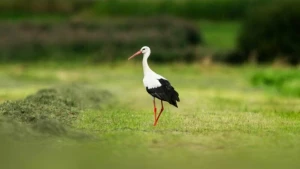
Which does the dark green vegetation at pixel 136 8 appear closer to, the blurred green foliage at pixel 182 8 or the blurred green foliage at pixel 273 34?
the blurred green foliage at pixel 182 8

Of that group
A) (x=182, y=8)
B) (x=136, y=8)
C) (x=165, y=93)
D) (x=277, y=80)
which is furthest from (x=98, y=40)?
(x=165, y=93)

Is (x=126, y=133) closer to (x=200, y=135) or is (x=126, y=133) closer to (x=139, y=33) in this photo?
(x=200, y=135)

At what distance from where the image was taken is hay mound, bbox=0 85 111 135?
29.1 ft

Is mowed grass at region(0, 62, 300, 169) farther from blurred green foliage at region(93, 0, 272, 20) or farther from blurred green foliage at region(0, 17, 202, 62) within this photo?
blurred green foliage at region(93, 0, 272, 20)

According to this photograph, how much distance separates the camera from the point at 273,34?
107ft

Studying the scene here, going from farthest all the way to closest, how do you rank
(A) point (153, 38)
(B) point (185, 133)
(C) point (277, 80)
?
(A) point (153, 38) → (C) point (277, 80) → (B) point (185, 133)

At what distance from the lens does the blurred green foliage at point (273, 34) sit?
3209 centimetres

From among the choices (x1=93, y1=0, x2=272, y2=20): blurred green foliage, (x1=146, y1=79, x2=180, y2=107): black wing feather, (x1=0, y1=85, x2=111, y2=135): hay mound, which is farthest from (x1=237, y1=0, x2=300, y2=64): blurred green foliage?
(x1=146, y1=79, x2=180, y2=107): black wing feather

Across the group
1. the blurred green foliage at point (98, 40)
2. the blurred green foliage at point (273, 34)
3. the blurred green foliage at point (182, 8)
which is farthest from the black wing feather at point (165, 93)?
the blurred green foliage at point (182, 8)

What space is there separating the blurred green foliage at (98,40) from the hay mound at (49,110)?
1786 cm

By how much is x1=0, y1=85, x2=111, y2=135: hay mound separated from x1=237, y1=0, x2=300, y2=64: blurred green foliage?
18843 mm

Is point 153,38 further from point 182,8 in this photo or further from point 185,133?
point 185,133

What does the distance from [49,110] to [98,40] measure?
927 inches

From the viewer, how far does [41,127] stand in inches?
346
